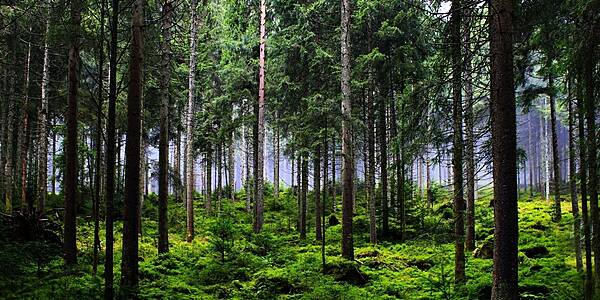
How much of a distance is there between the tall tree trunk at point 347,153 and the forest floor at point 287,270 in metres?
0.72

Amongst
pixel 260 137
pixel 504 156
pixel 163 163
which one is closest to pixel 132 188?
pixel 163 163

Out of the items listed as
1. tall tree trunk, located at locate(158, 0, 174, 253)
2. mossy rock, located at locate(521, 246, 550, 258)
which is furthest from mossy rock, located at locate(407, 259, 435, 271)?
tall tree trunk, located at locate(158, 0, 174, 253)

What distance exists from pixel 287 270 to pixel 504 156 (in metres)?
8.34

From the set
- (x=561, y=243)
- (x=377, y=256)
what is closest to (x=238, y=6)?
(x=377, y=256)

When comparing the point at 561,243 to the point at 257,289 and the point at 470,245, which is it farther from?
the point at 257,289

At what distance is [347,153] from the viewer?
13602 mm

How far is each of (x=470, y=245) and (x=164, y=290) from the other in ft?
36.5

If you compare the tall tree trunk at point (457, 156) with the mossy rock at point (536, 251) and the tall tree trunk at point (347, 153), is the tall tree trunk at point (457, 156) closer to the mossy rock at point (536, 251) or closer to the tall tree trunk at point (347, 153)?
the tall tree trunk at point (347, 153)

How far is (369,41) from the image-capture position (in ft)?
58.7

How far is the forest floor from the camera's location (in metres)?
9.12

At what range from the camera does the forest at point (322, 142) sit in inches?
269

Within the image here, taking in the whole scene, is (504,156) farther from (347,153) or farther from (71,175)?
(71,175)

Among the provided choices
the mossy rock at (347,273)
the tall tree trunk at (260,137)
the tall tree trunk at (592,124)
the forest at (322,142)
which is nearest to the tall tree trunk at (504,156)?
the forest at (322,142)

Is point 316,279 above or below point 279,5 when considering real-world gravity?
below
